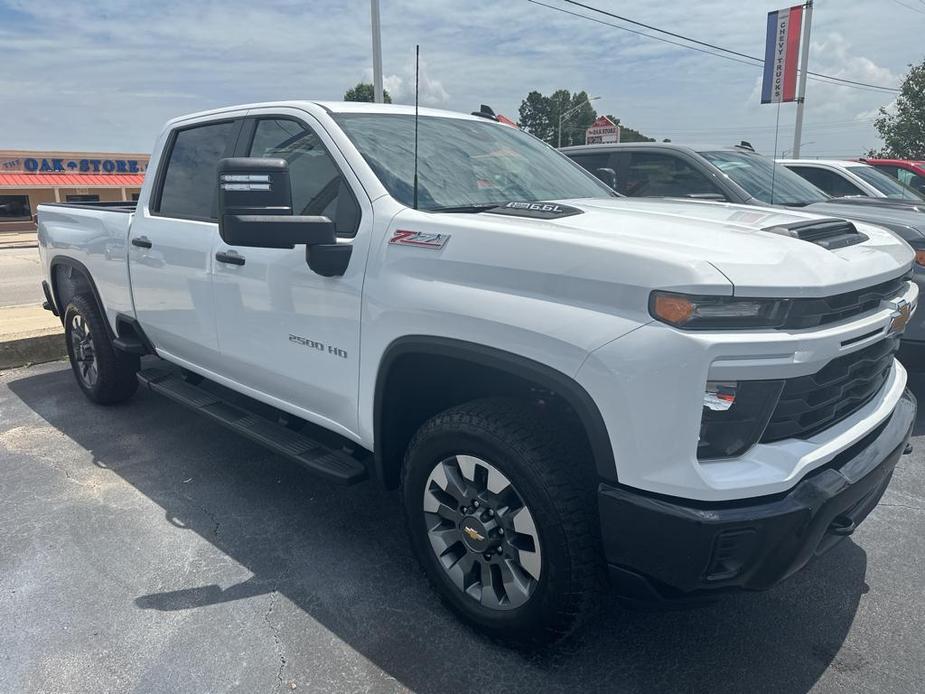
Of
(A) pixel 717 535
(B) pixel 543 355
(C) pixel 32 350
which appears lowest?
(C) pixel 32 350

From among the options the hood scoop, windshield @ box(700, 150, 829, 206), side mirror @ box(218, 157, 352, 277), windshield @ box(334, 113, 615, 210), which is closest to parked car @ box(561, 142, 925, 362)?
windshield @ box(700, 150, 829, 206)

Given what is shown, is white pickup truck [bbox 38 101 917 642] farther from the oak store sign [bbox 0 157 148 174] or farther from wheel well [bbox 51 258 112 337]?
the oak store sign [bbox 0 157 148 174]

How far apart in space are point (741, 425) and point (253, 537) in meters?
2.35

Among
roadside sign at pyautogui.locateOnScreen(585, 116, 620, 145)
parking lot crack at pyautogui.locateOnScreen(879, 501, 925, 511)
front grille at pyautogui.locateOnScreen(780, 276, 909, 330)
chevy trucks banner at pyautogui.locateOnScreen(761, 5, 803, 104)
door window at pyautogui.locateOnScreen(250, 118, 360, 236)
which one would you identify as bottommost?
parking lot crack at pyautogui.locateOnScreen(879, 501, 925, 511)

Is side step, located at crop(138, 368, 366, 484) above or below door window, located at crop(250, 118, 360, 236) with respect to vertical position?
below

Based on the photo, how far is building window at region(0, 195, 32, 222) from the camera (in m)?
35.1

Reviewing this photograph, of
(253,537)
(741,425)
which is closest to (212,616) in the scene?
(253,537)

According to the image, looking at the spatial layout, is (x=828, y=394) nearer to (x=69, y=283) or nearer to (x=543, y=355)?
(x=543, y=355)

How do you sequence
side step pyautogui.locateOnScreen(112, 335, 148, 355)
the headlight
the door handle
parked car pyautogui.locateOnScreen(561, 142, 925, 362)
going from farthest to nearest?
1. parked car pyautogui.locateOnScreen(561, 142, 925, 362)
2. side step pyautogui.locateOnScreen(112, 335, 148, 355)
3. the door handle
4. the headlight

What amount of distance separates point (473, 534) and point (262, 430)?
1.40 meters

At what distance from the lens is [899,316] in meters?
2.57

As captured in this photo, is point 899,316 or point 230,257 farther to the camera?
point 230,257

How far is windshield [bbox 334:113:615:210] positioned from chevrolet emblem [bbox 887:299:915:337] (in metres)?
1.47

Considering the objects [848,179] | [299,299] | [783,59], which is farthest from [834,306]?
[848,179]
